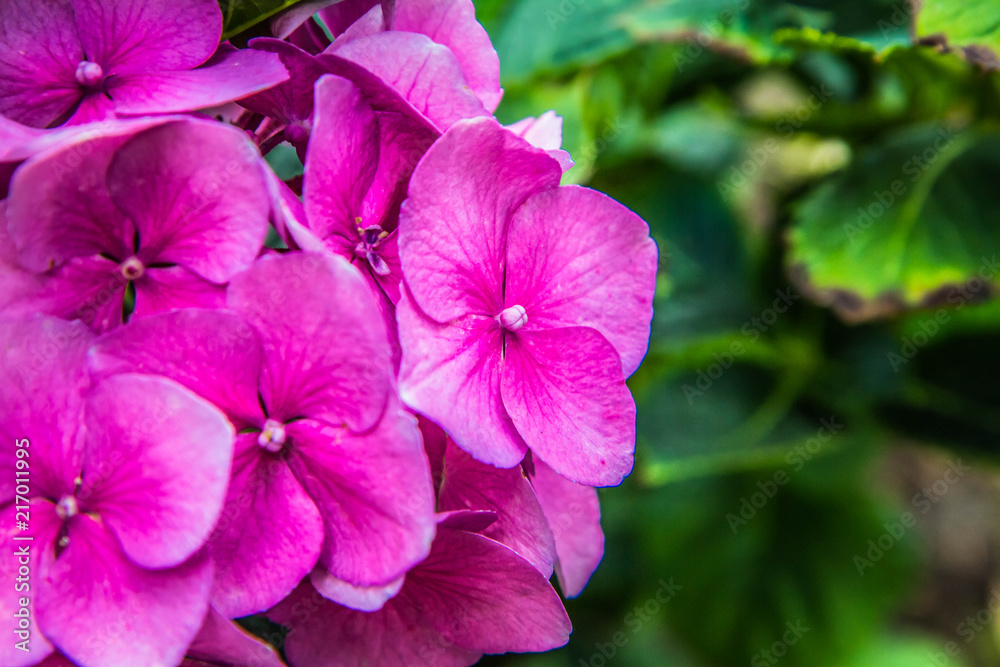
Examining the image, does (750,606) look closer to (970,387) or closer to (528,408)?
(970,387)

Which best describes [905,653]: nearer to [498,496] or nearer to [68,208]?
[498,496]

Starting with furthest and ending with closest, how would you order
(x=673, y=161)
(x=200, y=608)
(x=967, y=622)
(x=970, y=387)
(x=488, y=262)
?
(x=967, y=622)
(x=673, y=161)
(x=970, y=387)
(x=488, y=262)
(x=200, y=608)

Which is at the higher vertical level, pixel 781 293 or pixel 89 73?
pixel 89 73

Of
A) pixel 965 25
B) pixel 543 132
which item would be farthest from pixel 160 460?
pixel 965 25

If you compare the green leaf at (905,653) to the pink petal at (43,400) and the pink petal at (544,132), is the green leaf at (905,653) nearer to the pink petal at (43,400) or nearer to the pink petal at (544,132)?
the pink petal at (544,132)

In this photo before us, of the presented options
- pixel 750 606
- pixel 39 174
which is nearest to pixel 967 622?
pixel 750 606

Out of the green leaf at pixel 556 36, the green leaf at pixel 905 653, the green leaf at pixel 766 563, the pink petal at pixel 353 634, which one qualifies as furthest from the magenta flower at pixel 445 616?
the green leaf at pixel 905 653
